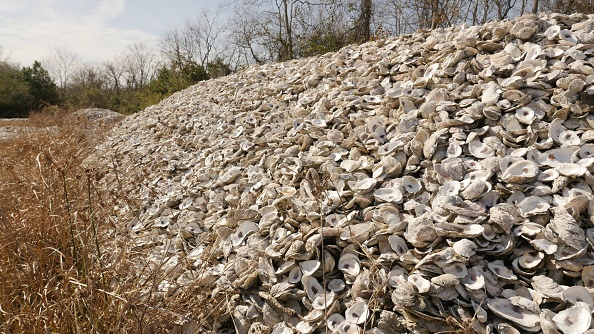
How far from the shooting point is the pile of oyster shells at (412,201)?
3.82 ft

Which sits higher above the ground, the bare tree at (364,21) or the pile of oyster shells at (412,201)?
the bare tree at (364,21)

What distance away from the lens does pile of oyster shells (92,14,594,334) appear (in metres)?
1.17

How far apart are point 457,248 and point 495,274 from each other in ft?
0.46

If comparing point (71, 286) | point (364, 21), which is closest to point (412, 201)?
point (71, 286)

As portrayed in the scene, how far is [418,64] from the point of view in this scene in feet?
8.06

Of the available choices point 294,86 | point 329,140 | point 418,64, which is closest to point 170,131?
point 294,86

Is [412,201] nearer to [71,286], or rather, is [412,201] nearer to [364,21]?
[71,286]

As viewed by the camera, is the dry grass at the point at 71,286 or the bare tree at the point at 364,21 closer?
the dry grass at the point at 71,286

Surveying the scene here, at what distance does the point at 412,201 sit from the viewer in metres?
1.49

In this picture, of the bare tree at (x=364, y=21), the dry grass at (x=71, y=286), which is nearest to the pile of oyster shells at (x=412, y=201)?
the dry grass at (x=71, y=286)

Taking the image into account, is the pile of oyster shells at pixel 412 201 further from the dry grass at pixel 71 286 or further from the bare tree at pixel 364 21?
the bare tree at pixel 364 21

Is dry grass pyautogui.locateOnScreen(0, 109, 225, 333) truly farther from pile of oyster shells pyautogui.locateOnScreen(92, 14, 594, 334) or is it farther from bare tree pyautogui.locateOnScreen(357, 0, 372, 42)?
bare tree pyautogui.locateOnScreen(357, 0, 372, 42)

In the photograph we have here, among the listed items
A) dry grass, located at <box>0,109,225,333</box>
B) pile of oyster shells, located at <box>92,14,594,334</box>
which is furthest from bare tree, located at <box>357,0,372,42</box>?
dry grass, located at <box>0,109,225,333</box>

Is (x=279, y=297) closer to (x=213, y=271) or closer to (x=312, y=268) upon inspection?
(x=312, y=268)
